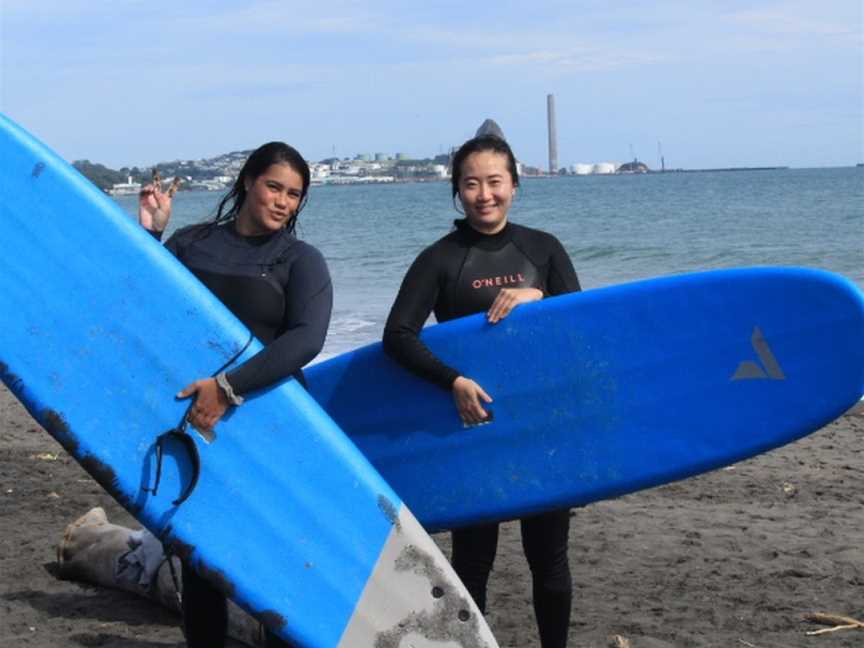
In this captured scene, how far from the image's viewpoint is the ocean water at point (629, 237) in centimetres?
1906

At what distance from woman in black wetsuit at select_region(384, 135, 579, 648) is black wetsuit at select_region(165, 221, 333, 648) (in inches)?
10.2

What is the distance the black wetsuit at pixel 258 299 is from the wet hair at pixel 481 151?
16.5 inches

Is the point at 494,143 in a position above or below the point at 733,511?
above

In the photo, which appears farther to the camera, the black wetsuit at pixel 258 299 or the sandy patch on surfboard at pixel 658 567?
the sandy patch on surfboard at pixel 658 567

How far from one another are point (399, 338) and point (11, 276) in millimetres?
975

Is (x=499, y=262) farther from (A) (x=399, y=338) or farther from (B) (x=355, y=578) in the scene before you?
(B) (x=355, y=578)

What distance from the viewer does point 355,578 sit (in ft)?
11.4

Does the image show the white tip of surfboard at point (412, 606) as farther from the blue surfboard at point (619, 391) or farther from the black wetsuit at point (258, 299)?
the black wetsuit at point (258, 299)

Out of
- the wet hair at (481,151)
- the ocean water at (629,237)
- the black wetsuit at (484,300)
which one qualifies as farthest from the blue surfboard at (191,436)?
the ocean water at (629,237)

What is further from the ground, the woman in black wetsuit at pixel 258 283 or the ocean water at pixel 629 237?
the woman in black wetsuit at pixel 258 283

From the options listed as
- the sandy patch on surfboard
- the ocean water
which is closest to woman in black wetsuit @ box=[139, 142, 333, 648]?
the sandy patch on surfboard

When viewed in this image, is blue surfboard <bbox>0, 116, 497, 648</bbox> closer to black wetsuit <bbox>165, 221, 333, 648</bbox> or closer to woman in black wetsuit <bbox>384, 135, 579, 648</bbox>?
black wetsuit <bbox>165, 221, 333, 648</bbox>

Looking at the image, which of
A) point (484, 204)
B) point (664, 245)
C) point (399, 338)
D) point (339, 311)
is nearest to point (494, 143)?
point (484, 204)

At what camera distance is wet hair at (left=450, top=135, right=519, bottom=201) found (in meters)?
3.46
